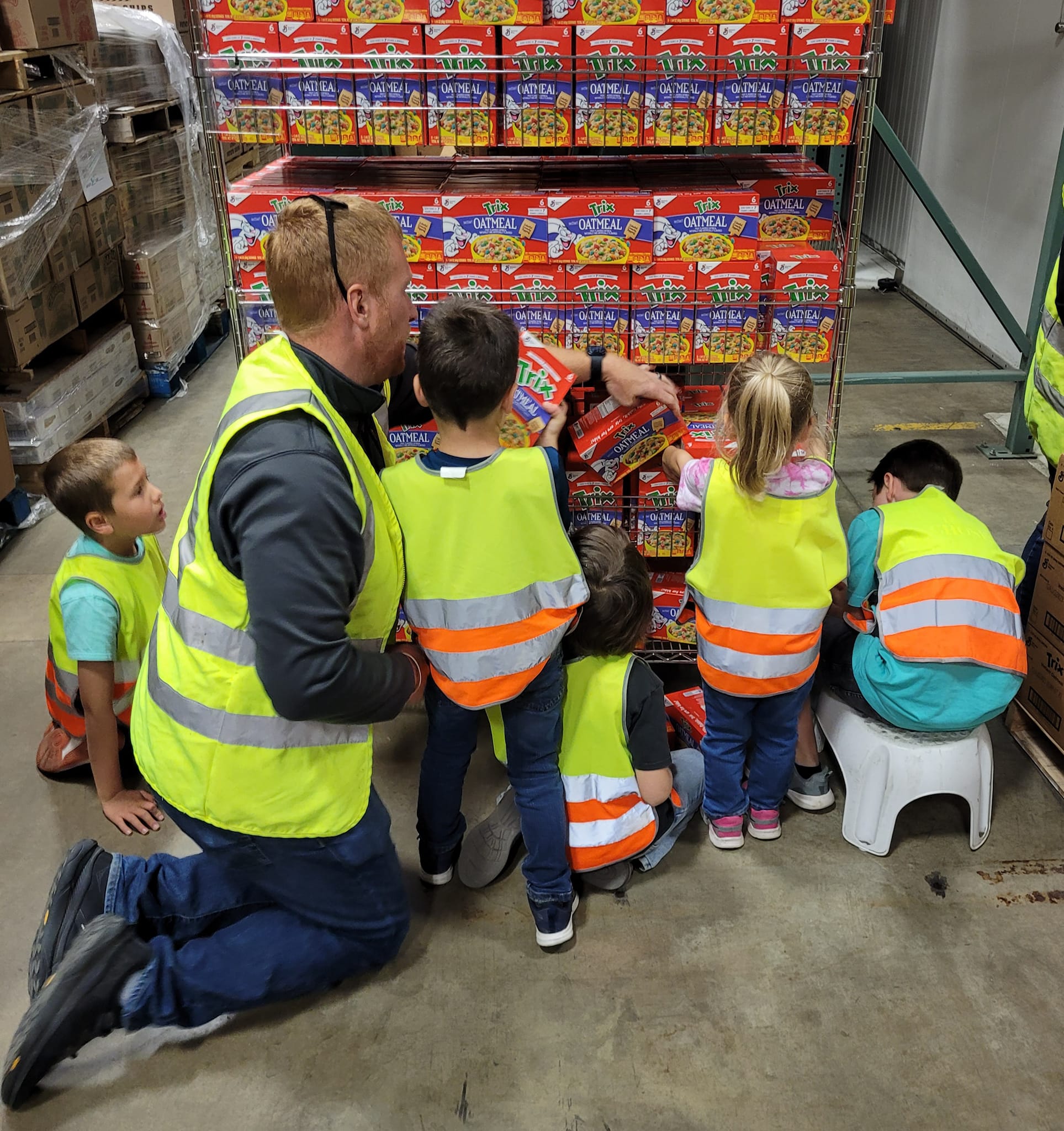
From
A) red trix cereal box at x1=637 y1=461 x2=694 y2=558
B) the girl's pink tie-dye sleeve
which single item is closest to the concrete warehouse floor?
red trix cereal box at x1=637 y1=461 x2=694 y2=558

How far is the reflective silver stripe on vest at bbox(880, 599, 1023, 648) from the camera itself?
8.89 feet

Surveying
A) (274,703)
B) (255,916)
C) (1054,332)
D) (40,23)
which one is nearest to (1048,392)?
(1054,332)

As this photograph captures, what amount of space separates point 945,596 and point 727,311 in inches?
38.6

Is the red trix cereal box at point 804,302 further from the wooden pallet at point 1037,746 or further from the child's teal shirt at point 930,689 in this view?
the wooden pallet at point 1037,746

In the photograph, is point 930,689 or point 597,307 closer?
point 930,689

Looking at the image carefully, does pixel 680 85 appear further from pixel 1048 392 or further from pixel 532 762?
pixel 532 762

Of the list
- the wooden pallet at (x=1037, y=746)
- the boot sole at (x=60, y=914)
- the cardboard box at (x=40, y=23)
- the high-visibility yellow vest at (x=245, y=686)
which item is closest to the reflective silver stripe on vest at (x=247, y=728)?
the high-visibility yellow vest at (x=245, y=686)

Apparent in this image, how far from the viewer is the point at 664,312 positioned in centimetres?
291

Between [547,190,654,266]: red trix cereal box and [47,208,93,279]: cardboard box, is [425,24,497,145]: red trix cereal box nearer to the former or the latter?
[547,190,654,266]: red trix cereal box

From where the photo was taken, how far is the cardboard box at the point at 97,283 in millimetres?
5453

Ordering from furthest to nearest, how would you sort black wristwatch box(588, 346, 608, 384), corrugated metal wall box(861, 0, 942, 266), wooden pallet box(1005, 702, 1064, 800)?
corrugated metal wall box(861, 0, 942, 266), wooden pallet box(1005, 702, 1064, 800), black wristwatch box(588, 346, 608, 384)

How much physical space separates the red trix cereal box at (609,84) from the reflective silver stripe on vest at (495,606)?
125 cm

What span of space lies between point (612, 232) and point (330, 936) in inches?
75.4

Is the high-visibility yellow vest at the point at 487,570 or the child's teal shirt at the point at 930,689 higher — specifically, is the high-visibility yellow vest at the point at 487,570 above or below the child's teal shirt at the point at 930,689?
above
